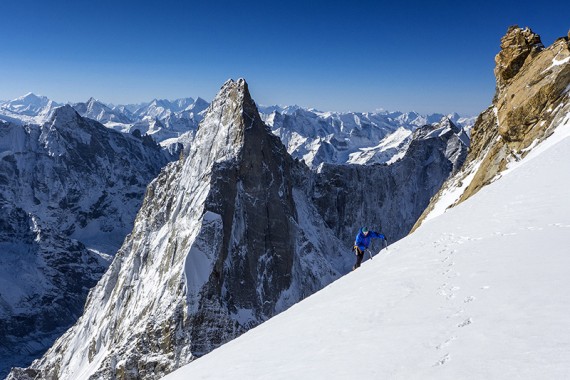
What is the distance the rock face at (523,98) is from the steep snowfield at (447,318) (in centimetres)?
2052

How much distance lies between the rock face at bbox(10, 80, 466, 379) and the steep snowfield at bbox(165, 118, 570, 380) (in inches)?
2040

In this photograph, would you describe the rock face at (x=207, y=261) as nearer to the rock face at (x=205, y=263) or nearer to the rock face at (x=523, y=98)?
the rock face at (x=205, y=263)

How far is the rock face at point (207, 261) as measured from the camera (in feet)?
206

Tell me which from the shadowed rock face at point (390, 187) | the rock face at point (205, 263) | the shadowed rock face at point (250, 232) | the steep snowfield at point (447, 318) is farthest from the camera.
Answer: the shadowed rock face at point (390, 187)

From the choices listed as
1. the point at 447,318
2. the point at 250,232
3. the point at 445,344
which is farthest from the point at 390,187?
the point at 445,344

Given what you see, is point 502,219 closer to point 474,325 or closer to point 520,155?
point 474,325

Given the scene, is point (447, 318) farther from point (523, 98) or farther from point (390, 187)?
point (390, 187)

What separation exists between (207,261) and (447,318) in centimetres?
6135

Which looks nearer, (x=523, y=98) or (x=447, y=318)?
(x=447, y=318)

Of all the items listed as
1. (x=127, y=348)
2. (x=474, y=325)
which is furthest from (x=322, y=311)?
(x=127, y=348)

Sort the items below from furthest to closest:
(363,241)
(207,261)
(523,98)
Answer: (207,261) < (523,98) < (363,241)

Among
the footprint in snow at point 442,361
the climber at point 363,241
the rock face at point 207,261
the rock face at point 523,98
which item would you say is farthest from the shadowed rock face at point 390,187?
the footprint in snow at point 442,361

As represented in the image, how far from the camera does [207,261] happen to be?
67.7 m

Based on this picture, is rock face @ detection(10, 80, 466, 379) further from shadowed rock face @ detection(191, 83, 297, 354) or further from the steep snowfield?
the steep snowfield
